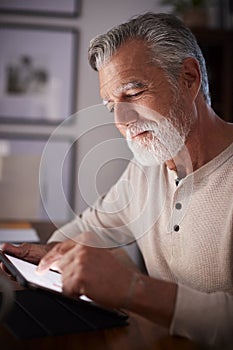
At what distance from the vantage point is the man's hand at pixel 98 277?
672 millimetres

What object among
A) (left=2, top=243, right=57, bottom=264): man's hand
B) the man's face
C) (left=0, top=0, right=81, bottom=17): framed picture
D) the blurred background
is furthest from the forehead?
(left=0, top=0, right=81, bottom=17): framed picture

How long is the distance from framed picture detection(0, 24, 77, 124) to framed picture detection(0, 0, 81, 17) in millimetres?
98

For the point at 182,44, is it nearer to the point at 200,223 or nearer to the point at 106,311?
the point at 200,223

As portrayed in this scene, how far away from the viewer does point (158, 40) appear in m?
1.04

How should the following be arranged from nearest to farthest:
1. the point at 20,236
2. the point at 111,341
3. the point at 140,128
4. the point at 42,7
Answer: the point at 111,341 < the point at 140,128 < the point at 20,236 < the point at 42,7

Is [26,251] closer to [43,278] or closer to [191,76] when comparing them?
[43,278]

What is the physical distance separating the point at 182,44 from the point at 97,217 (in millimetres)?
516

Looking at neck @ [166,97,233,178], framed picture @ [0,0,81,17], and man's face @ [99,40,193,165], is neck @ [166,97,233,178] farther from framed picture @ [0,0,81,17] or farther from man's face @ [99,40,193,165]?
framed picture @ [0,0,81,17]

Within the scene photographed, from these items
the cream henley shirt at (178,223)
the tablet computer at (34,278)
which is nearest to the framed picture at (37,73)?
the cream henley shirt at (178,223)

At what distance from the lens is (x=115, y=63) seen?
104cm

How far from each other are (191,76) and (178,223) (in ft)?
1.11

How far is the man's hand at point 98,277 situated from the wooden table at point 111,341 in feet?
0.15

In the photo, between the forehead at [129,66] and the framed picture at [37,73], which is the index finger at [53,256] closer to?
the forehead at [129,66]

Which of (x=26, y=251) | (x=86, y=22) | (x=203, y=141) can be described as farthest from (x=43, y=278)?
(x=86, y=22)
